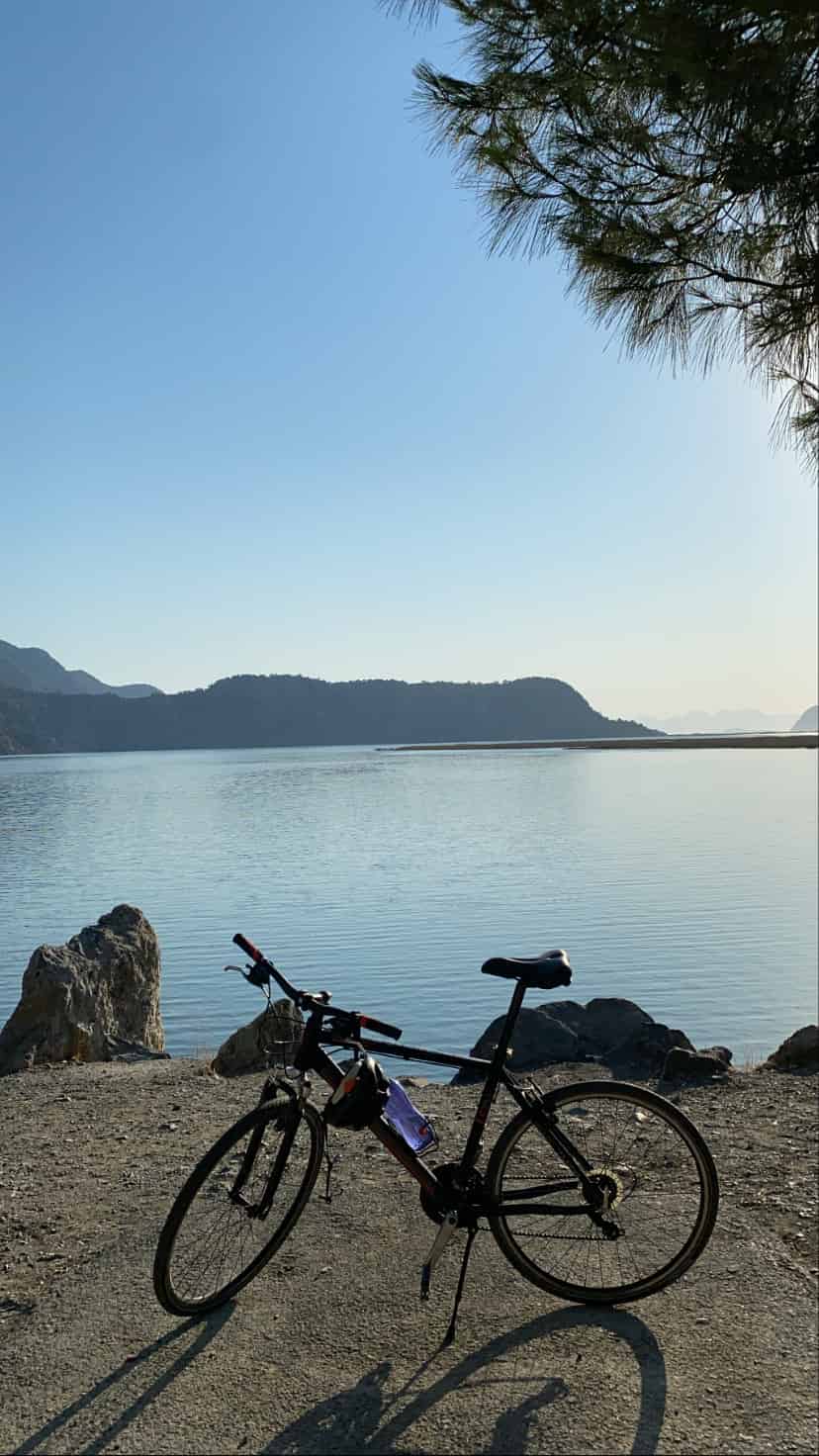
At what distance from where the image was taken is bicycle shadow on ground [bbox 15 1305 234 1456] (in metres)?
3.46

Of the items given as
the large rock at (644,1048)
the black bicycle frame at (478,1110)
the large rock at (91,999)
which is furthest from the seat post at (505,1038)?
the large rock at (91,999)

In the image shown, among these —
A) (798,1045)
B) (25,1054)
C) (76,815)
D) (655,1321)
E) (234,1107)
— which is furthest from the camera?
(76,815)

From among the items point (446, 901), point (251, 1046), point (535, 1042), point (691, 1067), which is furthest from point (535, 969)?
point (446, 901)

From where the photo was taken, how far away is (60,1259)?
5.00 metres

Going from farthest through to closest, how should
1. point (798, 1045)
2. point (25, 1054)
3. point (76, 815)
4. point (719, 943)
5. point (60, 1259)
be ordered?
point (76, 815), point (719, 943), point (25, 1054), point (798, 1045), point (60, 1259)

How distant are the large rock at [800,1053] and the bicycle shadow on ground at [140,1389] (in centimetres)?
584

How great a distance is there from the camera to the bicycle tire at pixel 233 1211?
13.1 feet

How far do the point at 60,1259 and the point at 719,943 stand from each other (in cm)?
1502

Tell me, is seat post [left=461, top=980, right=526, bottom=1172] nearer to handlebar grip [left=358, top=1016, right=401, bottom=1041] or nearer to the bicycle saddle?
the bicycle saddle

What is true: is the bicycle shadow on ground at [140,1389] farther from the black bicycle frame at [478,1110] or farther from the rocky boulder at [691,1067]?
the rocky boulder at [691,1067]

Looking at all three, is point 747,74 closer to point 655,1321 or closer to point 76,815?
point 655,1321

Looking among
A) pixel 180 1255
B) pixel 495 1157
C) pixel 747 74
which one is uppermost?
pixel 747 74

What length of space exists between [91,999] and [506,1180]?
7241 mm

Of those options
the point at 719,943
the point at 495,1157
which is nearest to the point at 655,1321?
the point at 495,1157
